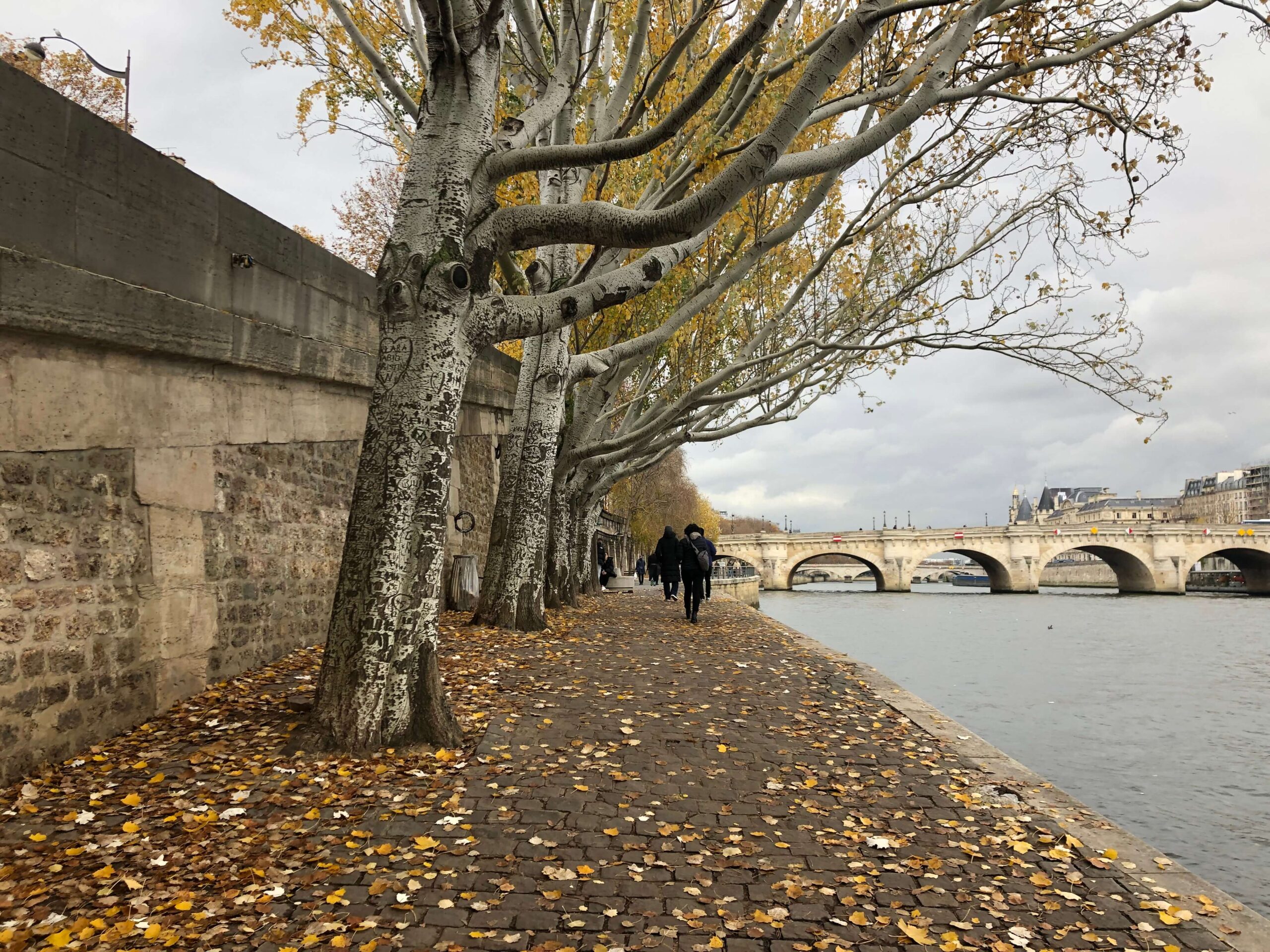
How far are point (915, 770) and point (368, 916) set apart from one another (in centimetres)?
336

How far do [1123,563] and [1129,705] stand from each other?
54465mm

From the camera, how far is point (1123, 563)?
60.9m

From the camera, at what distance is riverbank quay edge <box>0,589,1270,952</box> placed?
9.53ft

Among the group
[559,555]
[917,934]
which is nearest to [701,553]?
[559,555]

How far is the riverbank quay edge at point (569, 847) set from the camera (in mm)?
2904

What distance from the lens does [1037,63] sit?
22.0 feet

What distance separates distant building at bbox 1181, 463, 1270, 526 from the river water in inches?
3221

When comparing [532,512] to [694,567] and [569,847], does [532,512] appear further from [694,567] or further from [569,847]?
[569,847]

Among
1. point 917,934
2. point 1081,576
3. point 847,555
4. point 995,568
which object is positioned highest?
point 847,555

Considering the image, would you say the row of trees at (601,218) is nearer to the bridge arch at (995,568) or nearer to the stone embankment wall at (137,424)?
the stone embankment wall at (137,424)

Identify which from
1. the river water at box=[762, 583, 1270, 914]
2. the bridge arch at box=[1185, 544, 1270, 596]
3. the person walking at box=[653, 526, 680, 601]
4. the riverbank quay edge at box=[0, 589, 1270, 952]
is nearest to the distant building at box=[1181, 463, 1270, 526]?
the bridge arch at box=[1185, 544, 1270, 596]

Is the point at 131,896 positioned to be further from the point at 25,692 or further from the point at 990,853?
the point at 990,853

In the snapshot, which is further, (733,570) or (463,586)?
(733,570)

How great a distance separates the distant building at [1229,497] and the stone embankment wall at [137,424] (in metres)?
110
